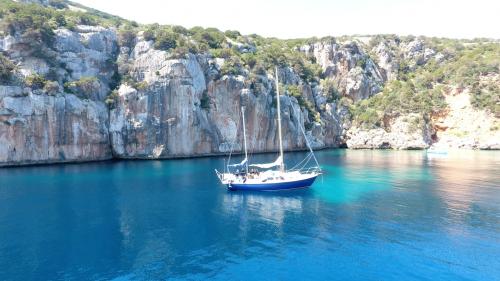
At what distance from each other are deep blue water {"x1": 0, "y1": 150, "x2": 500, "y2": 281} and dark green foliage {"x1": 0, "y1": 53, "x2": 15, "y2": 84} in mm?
21567

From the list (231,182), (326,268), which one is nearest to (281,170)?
(231,182)

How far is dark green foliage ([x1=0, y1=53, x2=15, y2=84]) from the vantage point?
64812 millimetres

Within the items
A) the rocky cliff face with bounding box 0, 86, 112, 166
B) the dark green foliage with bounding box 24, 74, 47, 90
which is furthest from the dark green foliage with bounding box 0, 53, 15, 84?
the dark green foliage with bounding box 24, 74, 47, 90

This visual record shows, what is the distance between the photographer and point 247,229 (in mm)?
30844

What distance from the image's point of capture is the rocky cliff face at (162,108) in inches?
2719

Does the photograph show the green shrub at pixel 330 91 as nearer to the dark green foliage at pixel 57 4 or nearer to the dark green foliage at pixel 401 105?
the dark green foliage at pixel 401 105

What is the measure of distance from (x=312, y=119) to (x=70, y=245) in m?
87.4

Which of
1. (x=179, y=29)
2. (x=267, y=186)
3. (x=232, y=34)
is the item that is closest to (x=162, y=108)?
(x=179, y=29)

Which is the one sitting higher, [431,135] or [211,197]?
[431,135]

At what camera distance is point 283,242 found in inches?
1083

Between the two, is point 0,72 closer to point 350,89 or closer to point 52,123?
point 52,123

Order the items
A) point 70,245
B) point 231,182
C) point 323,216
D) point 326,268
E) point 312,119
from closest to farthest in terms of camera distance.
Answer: point 326,268 → point 70,245 → point 323,216 → point 231,182 → point 312,119

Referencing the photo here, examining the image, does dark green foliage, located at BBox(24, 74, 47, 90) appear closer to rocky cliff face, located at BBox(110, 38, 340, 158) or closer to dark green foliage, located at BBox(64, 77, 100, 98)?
dark green foliage, located at BBox(64, 77, 100, 98)

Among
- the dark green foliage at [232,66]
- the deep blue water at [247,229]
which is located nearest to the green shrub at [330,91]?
the dark green foliage at [232,66]
